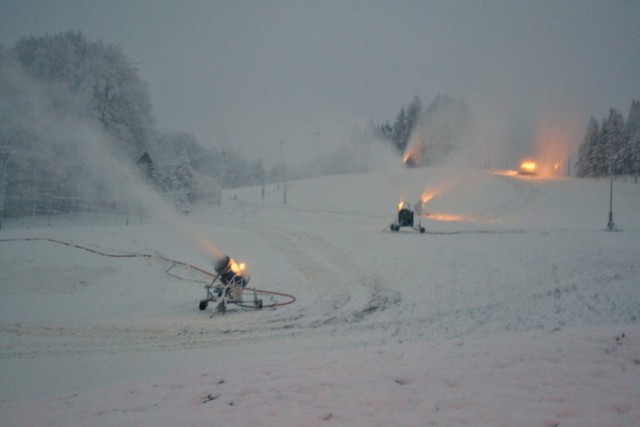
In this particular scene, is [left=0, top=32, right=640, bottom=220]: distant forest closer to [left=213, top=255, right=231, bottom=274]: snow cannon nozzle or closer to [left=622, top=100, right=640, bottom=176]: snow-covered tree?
[left=213, top=255, right=231, bottom=274]: snow cannon nozzle

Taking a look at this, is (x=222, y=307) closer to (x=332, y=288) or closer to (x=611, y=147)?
(x=332, y=288)

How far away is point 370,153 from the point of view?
114m

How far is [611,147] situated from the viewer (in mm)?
82188

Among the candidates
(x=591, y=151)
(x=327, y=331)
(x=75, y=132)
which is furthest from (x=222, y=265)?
(x=591, y=151)

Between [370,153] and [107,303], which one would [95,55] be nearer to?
[107,303]

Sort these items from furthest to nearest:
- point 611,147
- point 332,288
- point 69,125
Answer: point 611,147, point 69,125, point 332,288

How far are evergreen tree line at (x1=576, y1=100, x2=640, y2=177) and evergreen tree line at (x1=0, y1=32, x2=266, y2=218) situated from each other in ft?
259

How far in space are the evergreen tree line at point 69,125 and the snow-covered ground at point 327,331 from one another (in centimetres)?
1460

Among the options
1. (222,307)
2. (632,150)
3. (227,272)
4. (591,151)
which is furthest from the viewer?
(591,151)

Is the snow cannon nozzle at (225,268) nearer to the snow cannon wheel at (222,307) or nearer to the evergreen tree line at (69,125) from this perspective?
the snow cannon wheel at (222,307)

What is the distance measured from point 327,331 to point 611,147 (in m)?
92.1

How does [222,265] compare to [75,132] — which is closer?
[222,265]

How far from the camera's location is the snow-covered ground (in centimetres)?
583

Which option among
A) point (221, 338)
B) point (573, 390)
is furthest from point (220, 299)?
point (573, 390)
